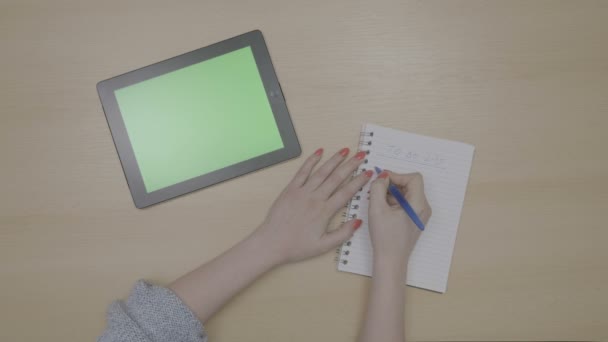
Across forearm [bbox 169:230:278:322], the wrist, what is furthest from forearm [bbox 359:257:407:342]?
forearm [bbox 169:230:278:322]

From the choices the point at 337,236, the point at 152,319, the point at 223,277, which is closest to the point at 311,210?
the point at 337,236

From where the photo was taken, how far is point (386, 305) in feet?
2.31

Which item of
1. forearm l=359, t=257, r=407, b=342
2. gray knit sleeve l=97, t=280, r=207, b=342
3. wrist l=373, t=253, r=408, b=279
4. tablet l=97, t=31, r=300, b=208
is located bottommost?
forearm l=359, t=257, r=407, b=342

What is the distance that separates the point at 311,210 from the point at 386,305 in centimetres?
19

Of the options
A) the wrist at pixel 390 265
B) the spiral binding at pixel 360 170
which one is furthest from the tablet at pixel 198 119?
the wrist at pixel 390 265

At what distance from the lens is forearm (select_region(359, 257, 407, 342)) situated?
70cm

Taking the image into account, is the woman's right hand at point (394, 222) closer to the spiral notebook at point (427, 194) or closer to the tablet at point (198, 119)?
the spiral notebook at point (427, 194)

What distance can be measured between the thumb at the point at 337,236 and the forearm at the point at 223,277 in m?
0.09

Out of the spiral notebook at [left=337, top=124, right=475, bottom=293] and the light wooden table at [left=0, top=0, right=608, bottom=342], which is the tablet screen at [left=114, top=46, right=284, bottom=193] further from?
the spiral notebook at [left=337, top=124, right=475, bottom=293]

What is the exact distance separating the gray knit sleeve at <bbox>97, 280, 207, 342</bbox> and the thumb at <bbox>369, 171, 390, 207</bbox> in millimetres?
331

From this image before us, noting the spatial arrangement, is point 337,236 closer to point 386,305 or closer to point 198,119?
point 386,305

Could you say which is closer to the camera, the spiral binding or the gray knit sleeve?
the gray knit sleeve

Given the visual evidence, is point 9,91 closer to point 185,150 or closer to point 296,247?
point 185,150

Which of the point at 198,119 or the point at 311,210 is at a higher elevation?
the point at 198,119
